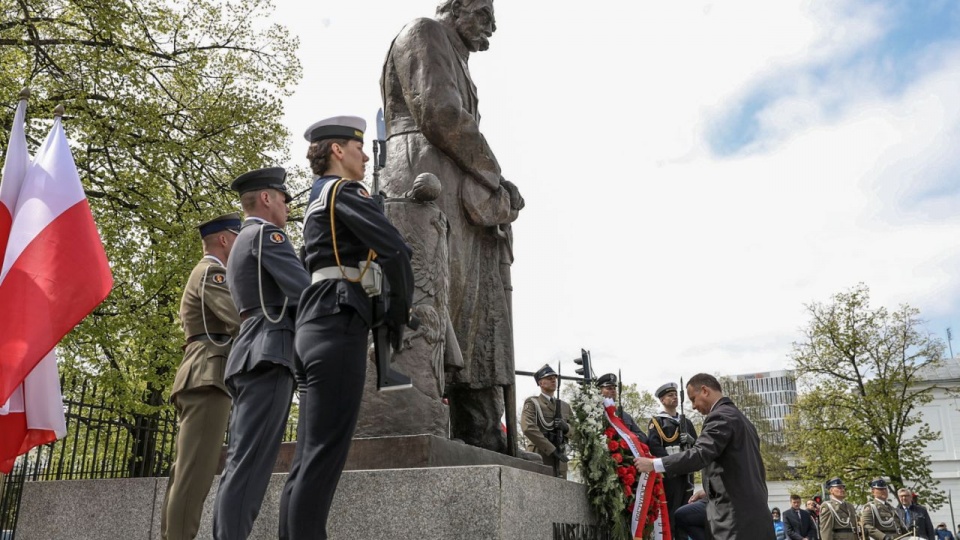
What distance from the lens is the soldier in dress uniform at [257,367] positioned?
11.2ft

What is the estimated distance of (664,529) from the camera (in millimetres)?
7156

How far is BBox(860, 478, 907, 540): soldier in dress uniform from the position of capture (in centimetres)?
1460

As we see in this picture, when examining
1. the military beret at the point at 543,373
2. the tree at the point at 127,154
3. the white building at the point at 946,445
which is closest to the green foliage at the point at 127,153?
the tree at the point at 127,154

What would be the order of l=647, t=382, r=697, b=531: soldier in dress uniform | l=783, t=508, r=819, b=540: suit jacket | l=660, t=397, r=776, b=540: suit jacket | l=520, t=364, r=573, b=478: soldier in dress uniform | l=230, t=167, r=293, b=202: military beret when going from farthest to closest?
l=783, t=508, r=819, b=540: suit jacket
l=647, t=382, r=697, b=531: soldier in dress uniform
l=520, t=364, r=573, b=478: soldier in dress uniform
l=660, t=397, r=776, b=540: suit jacket
l=230, t=167, r=293, b=202: military beret

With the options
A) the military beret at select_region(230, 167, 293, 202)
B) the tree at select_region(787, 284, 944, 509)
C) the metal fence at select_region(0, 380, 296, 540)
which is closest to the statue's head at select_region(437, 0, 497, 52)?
the military beret at select_region(230, 167, 293, 202)

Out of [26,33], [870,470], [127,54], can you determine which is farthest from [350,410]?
[870,470]

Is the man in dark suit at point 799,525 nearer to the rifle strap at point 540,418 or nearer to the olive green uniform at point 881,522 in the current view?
the olive green uniform at point 881,522

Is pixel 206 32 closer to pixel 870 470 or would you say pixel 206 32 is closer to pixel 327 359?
pixel 327 359

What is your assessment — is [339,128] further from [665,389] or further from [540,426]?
[665,389]

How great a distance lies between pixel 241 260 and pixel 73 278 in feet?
9.73

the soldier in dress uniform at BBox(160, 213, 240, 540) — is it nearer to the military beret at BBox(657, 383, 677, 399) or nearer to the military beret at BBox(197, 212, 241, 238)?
the military beret at BBox(197, 212, 241, 238)

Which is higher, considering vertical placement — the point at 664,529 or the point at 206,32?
→ the point at 206,32

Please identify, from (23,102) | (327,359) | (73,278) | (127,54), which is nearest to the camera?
(327,359)

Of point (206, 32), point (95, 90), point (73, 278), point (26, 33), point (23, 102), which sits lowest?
point (73, 278)
